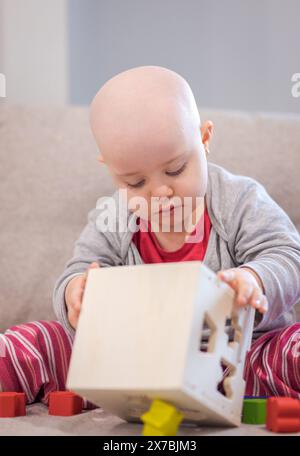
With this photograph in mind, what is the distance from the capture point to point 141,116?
2.83 feet

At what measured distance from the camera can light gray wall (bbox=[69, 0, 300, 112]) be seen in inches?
74.4

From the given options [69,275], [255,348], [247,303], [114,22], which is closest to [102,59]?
[114,22]

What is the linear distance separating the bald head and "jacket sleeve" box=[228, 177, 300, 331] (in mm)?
163

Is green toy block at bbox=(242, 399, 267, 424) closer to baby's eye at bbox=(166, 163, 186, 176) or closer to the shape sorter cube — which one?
the shape sorter cube

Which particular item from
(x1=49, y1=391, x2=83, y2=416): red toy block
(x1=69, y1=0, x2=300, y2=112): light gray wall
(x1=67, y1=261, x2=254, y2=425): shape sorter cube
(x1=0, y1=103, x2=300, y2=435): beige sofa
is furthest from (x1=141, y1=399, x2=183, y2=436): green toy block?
(x1=69, y1=0, x2=300, y2=112): light gray wall

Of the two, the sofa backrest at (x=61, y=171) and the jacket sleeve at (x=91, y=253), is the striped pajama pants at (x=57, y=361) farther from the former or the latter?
the sofa backrest at (x=61, y=171)

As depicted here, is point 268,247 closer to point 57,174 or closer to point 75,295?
point 75,295

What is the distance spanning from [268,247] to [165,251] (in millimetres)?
169

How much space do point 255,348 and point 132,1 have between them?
1.22m

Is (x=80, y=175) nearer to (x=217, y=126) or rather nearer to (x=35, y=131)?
(x=35, y=131)

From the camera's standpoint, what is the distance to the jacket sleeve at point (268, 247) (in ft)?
2.91

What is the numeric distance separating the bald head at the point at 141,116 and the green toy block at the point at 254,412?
0.31 m

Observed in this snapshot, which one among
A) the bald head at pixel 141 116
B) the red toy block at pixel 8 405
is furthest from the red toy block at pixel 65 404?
the bald head at pixel 141 116

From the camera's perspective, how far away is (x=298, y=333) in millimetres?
927
